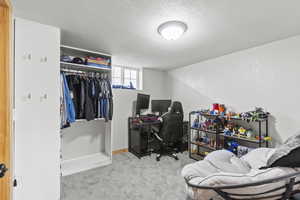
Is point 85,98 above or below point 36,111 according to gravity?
above

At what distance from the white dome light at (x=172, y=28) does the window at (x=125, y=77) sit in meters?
1.98

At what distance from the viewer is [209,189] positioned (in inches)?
32.9

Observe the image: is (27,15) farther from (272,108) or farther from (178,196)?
(272,108)

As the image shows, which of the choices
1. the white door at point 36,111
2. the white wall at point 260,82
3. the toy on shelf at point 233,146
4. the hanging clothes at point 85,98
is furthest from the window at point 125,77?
the toy on shelf at point 233,146

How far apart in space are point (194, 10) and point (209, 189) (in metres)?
1.59

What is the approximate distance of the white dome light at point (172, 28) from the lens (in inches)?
64.7

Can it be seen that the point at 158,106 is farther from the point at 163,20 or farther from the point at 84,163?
the point at 163,20

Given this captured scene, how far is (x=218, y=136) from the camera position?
8.72 feet

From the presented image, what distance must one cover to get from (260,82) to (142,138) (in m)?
2.50

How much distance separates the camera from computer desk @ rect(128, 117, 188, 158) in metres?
3.06

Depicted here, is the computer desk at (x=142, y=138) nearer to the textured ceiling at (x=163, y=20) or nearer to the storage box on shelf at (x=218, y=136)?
the storage box on shelf at (x=218, y=136)

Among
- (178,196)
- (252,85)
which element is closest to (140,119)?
(178,196)

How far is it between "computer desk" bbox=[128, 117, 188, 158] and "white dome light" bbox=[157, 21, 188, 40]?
6.27ft

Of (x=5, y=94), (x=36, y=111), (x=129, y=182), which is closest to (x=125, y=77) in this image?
(x=36, y=111)
